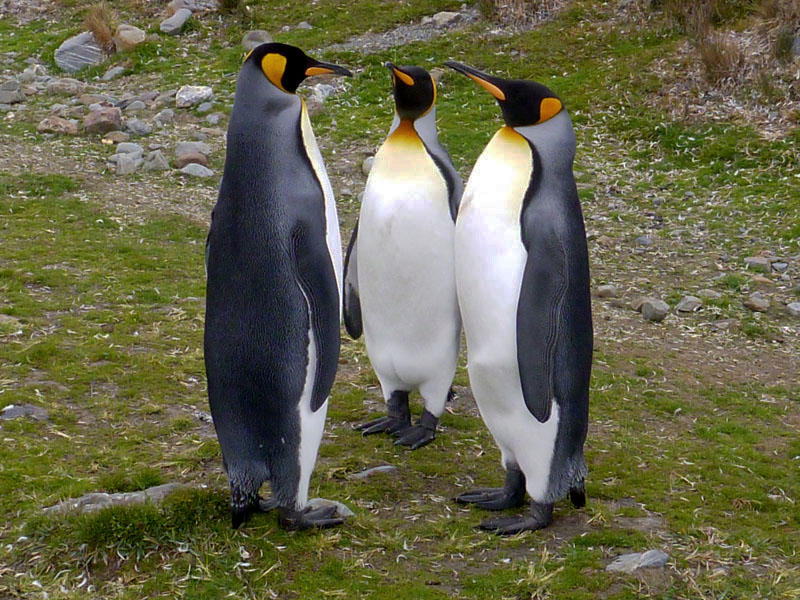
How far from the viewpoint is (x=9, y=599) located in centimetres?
262

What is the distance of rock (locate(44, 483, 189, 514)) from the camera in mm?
2934

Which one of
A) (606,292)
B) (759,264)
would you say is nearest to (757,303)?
(759,264)

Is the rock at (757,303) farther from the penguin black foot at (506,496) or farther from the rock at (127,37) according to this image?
the rock at (127,37)

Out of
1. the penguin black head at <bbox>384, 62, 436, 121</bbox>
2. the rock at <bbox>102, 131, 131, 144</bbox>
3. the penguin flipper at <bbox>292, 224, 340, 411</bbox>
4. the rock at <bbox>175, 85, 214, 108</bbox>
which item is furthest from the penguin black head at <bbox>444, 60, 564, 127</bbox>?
the rock at <bbox>175, 85, 214, 108</bbox>

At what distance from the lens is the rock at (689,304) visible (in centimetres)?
562

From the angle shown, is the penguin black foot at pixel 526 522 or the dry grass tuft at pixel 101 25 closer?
the penguin black foot at pixel 526 522

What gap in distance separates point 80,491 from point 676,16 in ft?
26.3

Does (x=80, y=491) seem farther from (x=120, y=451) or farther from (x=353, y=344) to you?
(x=353, y=344)

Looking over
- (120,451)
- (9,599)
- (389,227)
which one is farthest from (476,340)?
(9,599)

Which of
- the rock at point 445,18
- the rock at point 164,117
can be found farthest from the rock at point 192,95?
the rock at point 445,18

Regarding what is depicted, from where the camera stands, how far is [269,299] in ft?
9.56

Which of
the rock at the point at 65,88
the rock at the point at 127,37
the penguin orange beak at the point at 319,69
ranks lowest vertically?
the rock at the point at 65,88

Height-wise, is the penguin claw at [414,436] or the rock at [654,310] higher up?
the penguin claw at [414,436]

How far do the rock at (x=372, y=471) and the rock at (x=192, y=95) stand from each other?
19.4 ft
